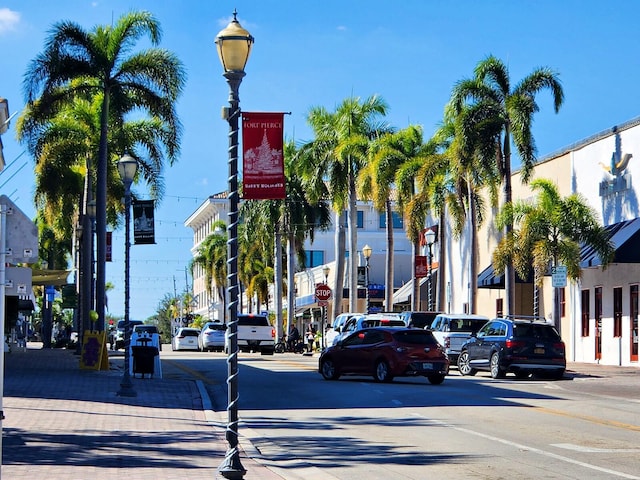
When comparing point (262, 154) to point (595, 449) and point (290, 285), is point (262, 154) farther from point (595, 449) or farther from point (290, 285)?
→ point (290, 285)

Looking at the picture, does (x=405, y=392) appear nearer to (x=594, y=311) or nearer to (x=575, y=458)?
(x=575, y=458)

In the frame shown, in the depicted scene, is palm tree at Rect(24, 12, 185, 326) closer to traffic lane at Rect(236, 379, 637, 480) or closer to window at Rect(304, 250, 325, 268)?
traffic lane at Rect(236, 379, 637, 480)

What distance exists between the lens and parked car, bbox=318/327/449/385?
2814cm

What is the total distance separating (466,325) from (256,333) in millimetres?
19833

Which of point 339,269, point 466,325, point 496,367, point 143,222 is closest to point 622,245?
point 466,325

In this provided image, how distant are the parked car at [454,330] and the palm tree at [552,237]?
3.13 meters

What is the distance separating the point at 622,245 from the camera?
3662 centimetres

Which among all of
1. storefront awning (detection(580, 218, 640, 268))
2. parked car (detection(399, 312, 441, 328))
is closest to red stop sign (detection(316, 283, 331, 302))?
parked car (detection(399, 312, 441, 328))

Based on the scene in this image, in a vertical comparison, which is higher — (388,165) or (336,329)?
(388,165)

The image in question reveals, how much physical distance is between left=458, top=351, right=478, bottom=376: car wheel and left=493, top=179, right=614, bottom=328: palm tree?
508 cm

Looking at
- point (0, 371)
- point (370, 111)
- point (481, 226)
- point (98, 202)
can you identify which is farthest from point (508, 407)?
point (370, 111)

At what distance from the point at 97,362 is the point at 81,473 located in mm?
21800

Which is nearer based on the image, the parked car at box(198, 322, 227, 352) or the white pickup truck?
the white pickup truck

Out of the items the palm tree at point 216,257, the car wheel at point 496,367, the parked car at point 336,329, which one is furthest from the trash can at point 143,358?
the palm tree at point 216,257
